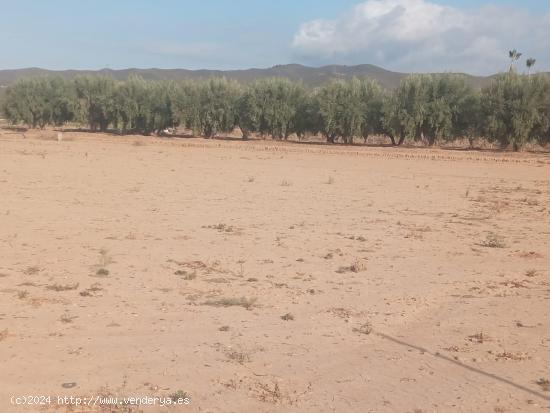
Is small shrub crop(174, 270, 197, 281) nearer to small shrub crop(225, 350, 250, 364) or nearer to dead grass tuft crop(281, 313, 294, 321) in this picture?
dead grass tuft crop(281, 313, 294, 321)

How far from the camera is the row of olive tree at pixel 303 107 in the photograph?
3547 cm

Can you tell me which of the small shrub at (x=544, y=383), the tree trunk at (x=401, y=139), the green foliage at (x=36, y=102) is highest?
the green foliage at (x=36, y=102)

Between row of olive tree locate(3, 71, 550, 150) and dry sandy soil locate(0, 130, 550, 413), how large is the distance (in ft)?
60.9

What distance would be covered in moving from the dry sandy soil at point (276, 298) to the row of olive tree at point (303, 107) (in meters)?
18.6

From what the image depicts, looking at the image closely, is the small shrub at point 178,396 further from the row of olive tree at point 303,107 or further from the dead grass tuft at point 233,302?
the row of olive tree at point 303,107

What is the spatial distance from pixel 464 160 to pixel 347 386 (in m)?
27.7

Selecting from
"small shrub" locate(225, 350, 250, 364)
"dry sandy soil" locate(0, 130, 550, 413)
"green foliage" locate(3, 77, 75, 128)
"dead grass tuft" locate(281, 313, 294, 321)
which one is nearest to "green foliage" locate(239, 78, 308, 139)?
"green foliage" locate(3, 77, 75, 128)

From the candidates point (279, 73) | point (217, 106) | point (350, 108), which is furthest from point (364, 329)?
point (279, 73)

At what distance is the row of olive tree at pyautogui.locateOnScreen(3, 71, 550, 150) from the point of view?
1396 inches

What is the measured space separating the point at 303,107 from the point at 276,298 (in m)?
36.9

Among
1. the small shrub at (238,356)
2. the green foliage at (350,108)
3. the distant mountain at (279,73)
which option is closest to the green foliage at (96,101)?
the green foliage at (350,108)

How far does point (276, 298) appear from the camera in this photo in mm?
8039

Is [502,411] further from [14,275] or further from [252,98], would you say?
[252,98]

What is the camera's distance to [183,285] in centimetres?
848
